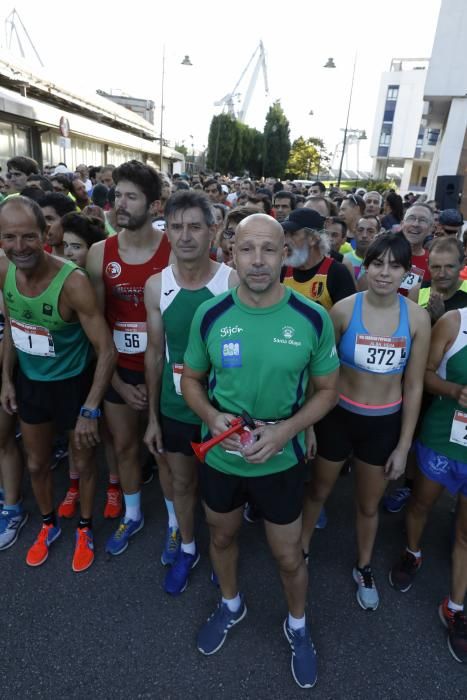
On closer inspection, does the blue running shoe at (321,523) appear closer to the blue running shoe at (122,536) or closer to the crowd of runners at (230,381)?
the crowd of runners at (230,381)

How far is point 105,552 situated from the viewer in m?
2.93

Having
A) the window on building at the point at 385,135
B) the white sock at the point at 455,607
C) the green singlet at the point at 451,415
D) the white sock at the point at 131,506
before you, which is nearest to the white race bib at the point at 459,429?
the green singlet at the point at 451,415

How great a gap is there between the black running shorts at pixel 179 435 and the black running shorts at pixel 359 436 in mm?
727

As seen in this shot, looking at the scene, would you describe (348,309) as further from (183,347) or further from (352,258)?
(352,258)

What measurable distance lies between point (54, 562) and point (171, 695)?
1.15 metres

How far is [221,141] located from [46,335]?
59.4m

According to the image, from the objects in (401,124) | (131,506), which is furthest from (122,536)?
(401,124)

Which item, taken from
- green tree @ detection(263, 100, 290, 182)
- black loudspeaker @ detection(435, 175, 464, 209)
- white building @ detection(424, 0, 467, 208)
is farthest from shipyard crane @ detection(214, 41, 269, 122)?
black loudspeaker @ detection(435, 175, 464, 209)

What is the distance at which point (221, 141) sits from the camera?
2199 inches

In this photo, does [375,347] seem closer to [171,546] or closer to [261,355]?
[261,355]

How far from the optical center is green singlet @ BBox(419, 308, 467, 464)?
229cm

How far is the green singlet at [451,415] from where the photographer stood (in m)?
2.29

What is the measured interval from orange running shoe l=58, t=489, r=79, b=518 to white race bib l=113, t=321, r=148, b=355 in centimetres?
123

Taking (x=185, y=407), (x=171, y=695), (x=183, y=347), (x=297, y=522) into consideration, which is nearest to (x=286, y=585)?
(x=297, y=522)
